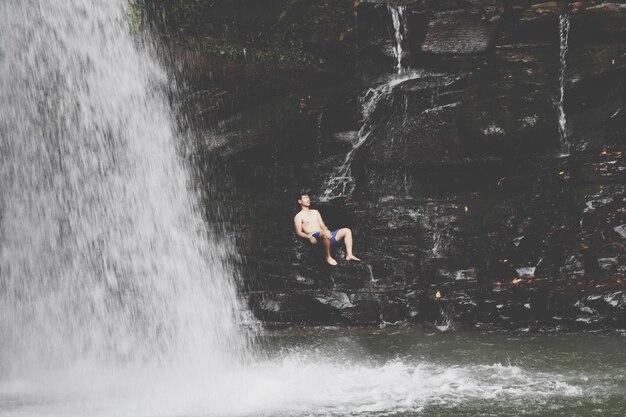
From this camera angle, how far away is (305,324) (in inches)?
375

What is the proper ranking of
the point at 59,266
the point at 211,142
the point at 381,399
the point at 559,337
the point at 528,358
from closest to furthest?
the point at 381,399 < the point at 528,358 < the point at 559,337 < the point at 59,266 < the point at 211,142

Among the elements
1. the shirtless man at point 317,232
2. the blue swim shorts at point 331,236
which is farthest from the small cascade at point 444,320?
the blue swim shorts at point 331,236

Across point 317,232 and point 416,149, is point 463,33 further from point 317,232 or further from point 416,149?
point 317,232

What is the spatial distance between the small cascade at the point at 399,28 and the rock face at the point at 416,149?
59 millimetres

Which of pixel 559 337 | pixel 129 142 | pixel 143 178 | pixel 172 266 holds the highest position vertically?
pixel 129 142

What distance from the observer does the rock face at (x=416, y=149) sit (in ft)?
32.3

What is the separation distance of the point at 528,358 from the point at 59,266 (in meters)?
7.89

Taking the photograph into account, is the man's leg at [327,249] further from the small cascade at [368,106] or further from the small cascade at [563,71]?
the small cascade at [563,71]

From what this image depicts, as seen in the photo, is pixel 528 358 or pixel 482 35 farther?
pixel 482 35

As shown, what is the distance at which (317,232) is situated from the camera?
33.3ft

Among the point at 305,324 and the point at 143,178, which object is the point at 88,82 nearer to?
the point at 143,178

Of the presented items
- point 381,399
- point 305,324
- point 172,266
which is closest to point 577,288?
point 305,324

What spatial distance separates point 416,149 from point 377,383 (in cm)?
618

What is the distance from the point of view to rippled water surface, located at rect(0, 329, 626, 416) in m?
5.30
